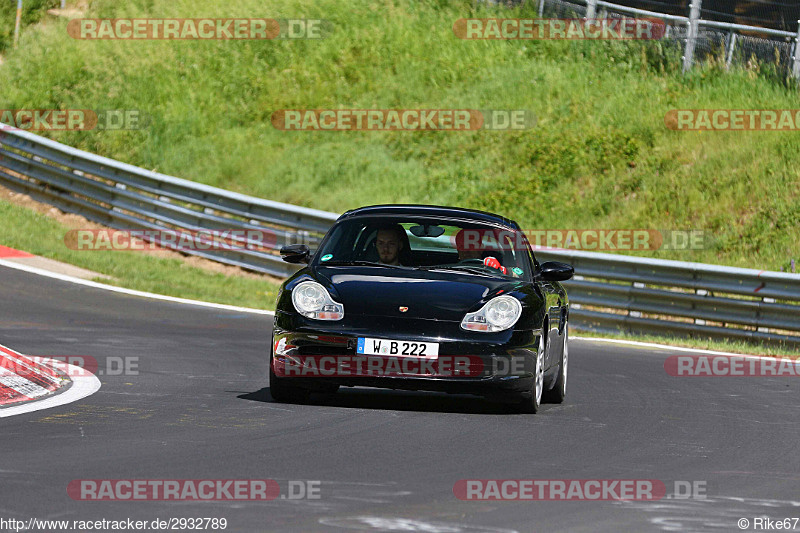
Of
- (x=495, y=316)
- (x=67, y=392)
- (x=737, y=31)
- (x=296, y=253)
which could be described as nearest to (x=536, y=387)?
(x=495, y=316)

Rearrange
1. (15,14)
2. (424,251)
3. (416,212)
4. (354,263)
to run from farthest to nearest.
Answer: (15,14), (424,251), (416,212), (354,263)

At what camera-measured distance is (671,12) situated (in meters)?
28.1

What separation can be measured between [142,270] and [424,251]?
1040 centimetres

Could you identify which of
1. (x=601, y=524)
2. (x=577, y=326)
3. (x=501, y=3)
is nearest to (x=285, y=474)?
(x=601, y=524)

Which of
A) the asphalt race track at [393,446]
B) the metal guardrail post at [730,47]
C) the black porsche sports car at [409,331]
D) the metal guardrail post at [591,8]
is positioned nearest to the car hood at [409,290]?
the black porsche sports car at [409,331]

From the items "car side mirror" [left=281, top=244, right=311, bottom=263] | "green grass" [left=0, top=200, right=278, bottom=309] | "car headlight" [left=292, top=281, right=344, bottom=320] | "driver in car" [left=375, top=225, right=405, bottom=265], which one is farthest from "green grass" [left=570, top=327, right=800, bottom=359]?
"car headlight" [left=292, top=281, right=344, bottom=320]

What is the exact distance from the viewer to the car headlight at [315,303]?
9.04 meters

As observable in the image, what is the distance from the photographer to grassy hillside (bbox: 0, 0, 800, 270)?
2316 cm

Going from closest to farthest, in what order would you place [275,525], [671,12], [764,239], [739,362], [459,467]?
[275,525] < [459,467] < [739,362] < [764,239] < [671,12]

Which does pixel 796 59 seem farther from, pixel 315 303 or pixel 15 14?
pixel 315 303

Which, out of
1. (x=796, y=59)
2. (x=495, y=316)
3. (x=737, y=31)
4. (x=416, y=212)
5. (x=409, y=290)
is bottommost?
(x=495, y=316)

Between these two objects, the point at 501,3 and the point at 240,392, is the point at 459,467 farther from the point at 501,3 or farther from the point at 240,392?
the point at 501,3

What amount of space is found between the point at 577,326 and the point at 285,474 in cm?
1208

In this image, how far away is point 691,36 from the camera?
2683cm
